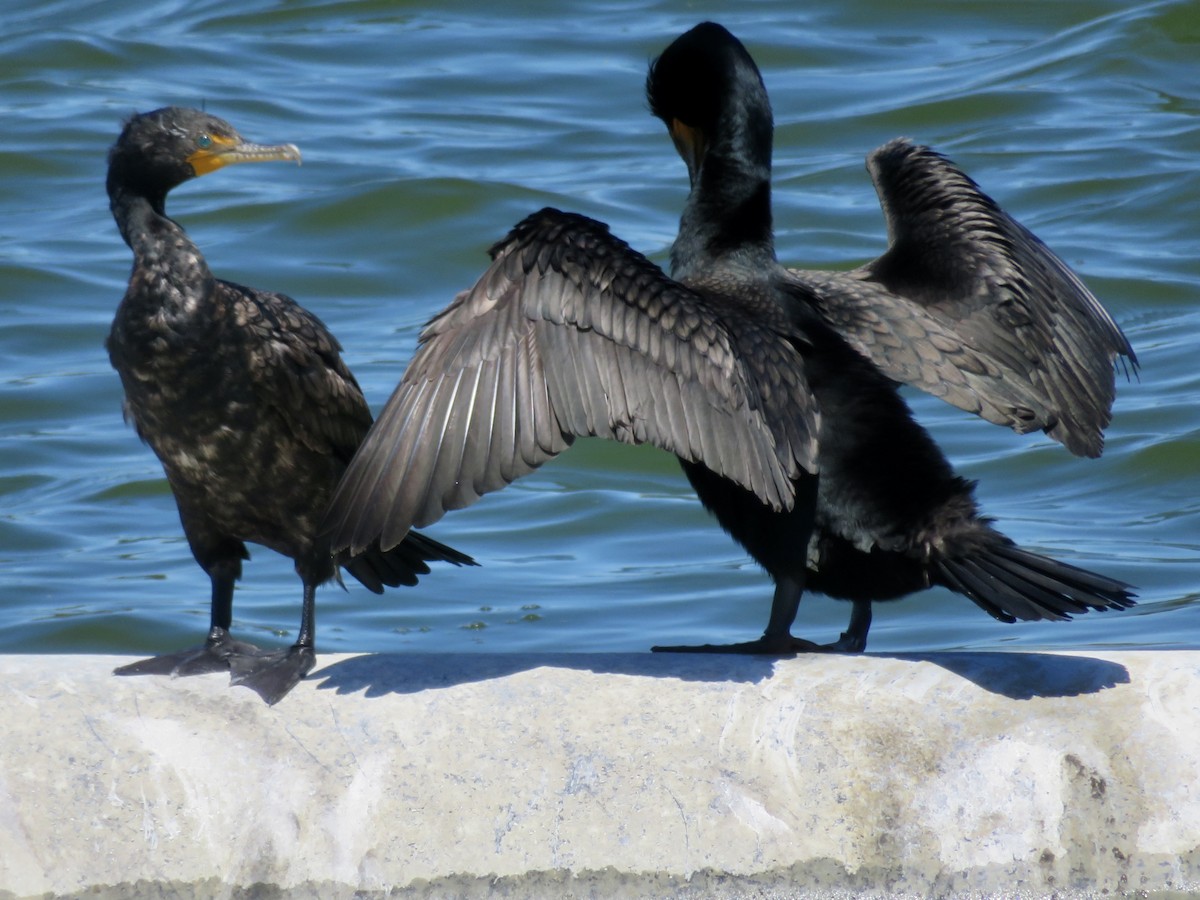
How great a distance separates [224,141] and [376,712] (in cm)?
147

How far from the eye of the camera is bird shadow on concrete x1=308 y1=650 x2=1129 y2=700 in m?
3.52

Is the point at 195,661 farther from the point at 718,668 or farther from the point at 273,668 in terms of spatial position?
the point at 718,668

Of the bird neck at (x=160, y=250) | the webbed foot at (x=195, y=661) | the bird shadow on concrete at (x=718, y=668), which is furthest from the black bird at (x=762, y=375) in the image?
the bird neck at (x=160, y=250)

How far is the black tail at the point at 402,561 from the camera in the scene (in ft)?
14.8

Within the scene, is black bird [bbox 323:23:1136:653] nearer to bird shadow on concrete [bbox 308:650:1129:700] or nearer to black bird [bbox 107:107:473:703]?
bird shadow on concrete [bbox 308:650:1129:700]

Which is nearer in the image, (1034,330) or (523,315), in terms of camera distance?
(523,315)

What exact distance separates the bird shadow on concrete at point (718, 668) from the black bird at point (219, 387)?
285 mm

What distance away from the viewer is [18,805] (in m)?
3.31

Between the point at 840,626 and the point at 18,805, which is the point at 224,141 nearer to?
the point at 18,805

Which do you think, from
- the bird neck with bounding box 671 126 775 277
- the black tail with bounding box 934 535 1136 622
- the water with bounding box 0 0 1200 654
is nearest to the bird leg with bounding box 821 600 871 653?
the black tail with bounding box 934 535 1136 622

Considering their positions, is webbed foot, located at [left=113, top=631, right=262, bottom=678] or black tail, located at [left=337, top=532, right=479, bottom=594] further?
black tail, located at [left=337, top=532, right=479, bottom=594]

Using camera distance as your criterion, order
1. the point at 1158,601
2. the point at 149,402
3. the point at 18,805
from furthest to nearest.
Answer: the point at 1158,601, the point at 149,402, the point at 18,805

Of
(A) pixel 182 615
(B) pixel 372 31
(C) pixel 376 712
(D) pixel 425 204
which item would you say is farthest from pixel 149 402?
(B) pixel 372 31

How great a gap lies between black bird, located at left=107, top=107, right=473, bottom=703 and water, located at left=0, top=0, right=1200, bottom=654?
2.11m
